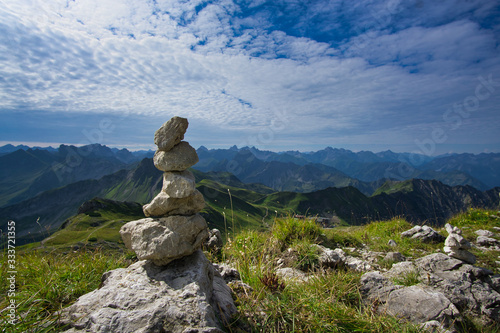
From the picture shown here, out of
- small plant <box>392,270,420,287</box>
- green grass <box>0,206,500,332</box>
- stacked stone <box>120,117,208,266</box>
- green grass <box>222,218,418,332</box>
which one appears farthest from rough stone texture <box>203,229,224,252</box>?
small plant <box>392,270,420,287</box>

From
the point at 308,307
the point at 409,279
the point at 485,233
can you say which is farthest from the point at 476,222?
the point at 308,307

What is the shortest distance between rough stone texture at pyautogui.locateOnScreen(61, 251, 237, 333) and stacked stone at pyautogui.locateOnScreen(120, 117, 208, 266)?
0.47 metres

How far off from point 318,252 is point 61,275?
322 inches

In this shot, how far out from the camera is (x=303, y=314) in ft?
16.0

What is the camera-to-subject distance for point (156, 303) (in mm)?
4426

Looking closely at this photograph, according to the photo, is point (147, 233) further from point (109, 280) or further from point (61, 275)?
point (61, 275)

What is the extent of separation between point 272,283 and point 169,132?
16.0 ft

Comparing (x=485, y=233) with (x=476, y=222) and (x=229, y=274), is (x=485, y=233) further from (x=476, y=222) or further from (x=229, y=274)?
(x=229, y=274)

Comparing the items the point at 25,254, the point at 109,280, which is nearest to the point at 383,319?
the point at 109,280

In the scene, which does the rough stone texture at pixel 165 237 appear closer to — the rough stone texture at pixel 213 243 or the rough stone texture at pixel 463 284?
the rough stone texture at pixel 213 243

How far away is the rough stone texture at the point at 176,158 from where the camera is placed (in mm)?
6145

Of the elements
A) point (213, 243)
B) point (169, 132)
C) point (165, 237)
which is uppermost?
point (169, 132)

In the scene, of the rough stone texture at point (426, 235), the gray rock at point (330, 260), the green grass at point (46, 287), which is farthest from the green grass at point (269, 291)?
the rough stone texture at point (426, 235)

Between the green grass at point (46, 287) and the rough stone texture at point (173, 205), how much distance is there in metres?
2.59
